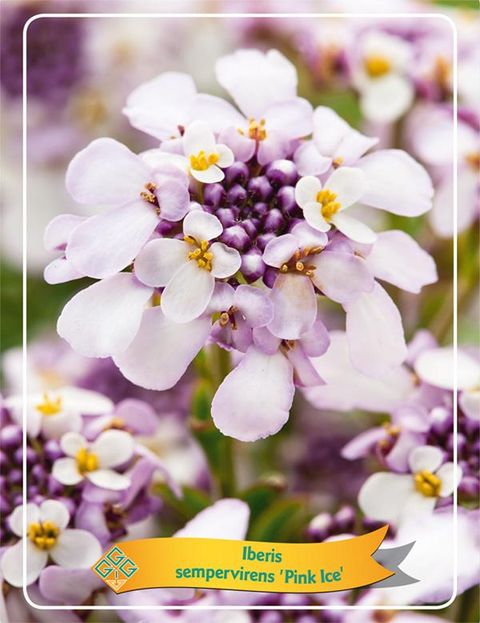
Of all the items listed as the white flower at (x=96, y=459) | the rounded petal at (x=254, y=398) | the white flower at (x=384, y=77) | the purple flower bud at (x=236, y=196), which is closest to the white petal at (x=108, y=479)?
the white flower at (x=96, y=459)

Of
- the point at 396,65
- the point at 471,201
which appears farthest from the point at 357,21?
the point at 471,201

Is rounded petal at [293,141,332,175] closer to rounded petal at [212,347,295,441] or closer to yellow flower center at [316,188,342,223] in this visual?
yellow flower center at [316,188,342,223]

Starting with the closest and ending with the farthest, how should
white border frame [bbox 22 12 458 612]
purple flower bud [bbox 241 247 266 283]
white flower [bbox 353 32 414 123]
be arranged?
purple flower bud [bbox 241 247 266 283] < white border frame [bbox 22 12 458 612] < white flower [bbox 353 32 414 123]

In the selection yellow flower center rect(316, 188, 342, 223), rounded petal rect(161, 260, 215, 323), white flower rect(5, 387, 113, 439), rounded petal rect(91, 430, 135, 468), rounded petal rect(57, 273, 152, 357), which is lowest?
rounded petal rect(91, 430, 135, 468)

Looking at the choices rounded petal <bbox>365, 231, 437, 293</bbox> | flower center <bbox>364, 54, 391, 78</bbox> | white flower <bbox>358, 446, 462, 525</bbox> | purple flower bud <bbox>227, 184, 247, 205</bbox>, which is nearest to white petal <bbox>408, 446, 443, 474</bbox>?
white flower <bbox>358, 446, 462, 525</bbox>

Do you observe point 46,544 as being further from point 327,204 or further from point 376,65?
point 376,65

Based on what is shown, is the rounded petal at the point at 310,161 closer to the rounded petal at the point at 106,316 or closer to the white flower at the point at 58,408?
the rounded petal at the point at 106,316
